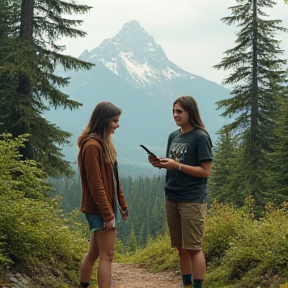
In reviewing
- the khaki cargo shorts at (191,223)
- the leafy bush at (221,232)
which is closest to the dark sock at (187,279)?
the khaki cargo shorts at (191,223)

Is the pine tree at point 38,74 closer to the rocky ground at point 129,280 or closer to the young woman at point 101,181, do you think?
the rocky ground at point 129,280

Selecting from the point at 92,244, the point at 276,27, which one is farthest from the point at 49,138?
the point at 276,27

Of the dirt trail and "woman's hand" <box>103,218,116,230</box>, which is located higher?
"woman's hand" <box>103,218,116,230</box>

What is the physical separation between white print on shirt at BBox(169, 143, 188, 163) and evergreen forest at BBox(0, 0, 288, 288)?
95 cm

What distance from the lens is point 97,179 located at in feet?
13.1

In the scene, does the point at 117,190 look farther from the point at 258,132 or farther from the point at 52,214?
the point at 258,132

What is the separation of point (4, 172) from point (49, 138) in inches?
305

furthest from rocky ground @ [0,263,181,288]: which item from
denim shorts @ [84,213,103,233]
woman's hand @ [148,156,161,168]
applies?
woman's hand @ [148,156,161,168]

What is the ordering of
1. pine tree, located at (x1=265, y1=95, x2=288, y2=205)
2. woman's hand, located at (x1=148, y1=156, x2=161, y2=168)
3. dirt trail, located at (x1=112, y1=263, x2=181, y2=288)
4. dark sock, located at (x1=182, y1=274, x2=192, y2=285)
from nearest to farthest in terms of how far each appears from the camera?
woman's hand, located at (x1=148, y1=156, x2=161, y2=168) < dark sock, located at (x1=182, y1=274, x2=192, y2=285) < dirt trail, located at (x1=112, y1=263, x2=181, y2=288) < pine tree, located at (x1=265, y1=95, x2=288, y2=205)

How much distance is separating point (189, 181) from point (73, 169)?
1134cm

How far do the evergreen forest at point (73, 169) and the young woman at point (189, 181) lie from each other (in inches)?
27.3

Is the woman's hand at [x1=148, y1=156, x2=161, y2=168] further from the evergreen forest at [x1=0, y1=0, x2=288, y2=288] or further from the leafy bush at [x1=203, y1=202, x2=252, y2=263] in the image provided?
the leafy bush at [x1=203, y1=202, x2=252, y2=263]

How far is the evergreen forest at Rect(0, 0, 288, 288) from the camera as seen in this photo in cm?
539

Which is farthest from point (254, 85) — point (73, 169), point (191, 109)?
point (191, 109)
